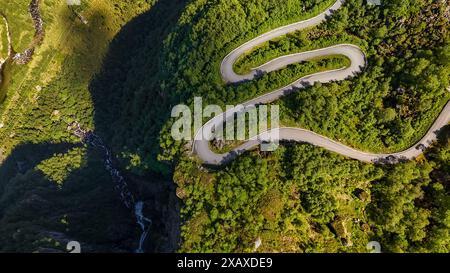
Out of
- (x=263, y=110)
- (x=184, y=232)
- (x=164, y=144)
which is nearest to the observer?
(x=184, y=232)

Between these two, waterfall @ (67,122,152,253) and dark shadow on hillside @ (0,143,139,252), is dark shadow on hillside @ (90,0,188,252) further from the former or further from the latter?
dark shadow on hillside @ (0,143,139,252)

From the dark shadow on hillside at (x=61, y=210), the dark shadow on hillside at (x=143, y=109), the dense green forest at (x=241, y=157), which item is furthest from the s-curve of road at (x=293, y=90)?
the dark shadow on hillside at (x=61, y=210)

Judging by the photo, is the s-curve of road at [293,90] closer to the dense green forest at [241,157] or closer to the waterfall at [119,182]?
the dense green forest at [241,157]

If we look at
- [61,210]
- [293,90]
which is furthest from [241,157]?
[61,210]
